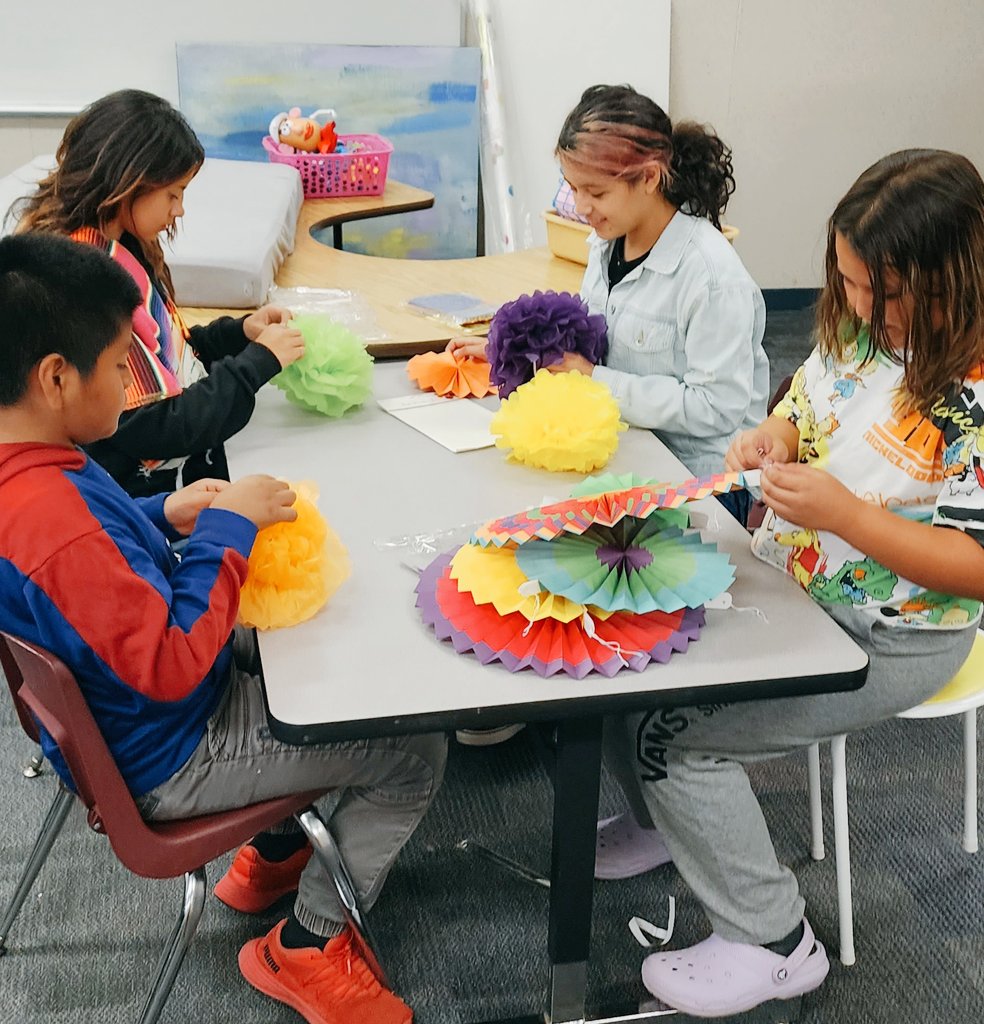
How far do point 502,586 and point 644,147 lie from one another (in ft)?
3.00

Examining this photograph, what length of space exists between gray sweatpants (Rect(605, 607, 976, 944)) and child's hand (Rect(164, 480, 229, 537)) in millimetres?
636

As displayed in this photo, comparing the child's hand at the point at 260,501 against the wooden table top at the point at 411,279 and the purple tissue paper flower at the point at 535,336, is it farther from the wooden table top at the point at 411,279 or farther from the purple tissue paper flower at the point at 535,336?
the wooden table top at the point at 411,279

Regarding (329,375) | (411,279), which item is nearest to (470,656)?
(329,375)

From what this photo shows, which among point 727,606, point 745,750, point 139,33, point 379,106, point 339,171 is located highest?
point 139,33

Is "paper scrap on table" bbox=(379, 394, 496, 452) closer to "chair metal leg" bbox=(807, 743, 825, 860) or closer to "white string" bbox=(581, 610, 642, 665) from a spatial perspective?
"white string" bbox=(581, 610, 642, 665)

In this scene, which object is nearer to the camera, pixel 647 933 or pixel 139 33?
pixel 647 933

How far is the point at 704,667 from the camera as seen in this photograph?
46.1 inches

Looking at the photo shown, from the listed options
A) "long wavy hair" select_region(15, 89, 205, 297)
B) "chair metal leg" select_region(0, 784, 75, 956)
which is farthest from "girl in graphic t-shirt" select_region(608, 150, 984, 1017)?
"long wavy hair" select_region(15, 89, 205, 297)

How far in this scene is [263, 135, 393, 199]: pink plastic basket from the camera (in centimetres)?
336

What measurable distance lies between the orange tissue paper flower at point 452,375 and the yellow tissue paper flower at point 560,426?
10.8 inches

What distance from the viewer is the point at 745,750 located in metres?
1.42

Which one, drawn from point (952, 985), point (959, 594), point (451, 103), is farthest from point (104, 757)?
point (451, 103)

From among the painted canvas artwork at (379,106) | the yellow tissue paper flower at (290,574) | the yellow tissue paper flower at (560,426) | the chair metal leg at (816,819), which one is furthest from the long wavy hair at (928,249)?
the painted canvas artwork at (379,106)

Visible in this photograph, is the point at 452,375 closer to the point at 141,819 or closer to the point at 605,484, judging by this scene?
the point at 605,484
